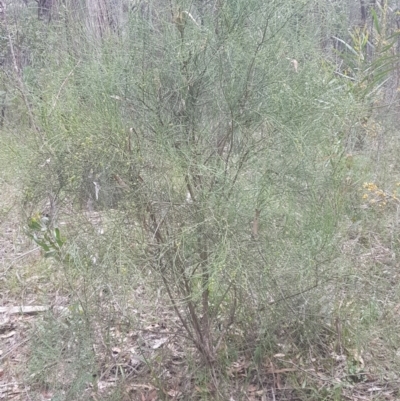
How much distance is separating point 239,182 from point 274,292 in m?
0.67

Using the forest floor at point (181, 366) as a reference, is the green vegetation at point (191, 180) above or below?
above

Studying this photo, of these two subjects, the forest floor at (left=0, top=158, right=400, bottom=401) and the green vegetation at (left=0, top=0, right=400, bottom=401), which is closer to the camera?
the green vegetation at (left=0, top=0, right=400, bottom=401)

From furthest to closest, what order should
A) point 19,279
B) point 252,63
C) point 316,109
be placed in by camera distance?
point 19,279, point 316,109, point 252,63

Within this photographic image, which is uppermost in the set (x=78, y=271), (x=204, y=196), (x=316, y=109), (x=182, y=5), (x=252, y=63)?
(x=182, y=5)

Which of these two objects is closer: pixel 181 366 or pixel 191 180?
pixel 191 180

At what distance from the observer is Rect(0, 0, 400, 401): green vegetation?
207cm

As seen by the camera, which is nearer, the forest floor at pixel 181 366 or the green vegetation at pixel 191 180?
the green vegetation at pixel 191 180

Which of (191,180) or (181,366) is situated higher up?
(191,180)

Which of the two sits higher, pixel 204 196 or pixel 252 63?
pixel 252 63

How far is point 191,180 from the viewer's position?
2145mm

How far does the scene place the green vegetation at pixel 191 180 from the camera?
6.81ft

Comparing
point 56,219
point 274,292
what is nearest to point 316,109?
point 274,292

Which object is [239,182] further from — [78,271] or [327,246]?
[78,271]

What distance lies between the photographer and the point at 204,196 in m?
2.10
